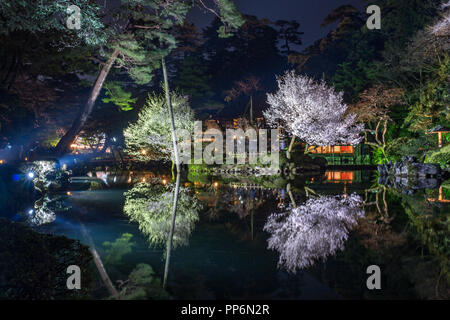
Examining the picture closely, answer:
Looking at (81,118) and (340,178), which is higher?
(81,118)

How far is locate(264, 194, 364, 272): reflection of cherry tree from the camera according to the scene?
14.4 ft

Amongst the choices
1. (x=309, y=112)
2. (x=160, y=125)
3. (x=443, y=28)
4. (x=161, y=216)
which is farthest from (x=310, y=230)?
(x=443, y=28)

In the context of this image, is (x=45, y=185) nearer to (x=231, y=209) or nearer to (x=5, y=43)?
(x=5, y=43)

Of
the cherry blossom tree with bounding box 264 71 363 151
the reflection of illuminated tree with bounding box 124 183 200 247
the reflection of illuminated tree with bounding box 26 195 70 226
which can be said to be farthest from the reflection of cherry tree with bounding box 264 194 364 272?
the cherry blossom tree with bounding box 264 71 363 151

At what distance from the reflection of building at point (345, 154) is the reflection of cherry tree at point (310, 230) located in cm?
2334

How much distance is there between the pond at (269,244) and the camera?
3.41 metres

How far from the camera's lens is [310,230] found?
5723 mm

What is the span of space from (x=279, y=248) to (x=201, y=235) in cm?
144

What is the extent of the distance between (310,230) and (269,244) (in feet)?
3.61

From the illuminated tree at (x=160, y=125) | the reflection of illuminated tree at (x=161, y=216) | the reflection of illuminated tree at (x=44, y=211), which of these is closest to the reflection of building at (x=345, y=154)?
the illuminated tree at (x=160, y=125)

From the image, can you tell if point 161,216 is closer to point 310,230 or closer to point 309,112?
point 310,230

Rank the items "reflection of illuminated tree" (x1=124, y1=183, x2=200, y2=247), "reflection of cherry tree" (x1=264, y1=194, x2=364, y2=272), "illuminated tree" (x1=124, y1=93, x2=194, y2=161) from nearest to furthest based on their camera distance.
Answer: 1. "reflection of cherry tree" (x1=264, y1=194, x2=364, y2=272)
2. "reflection of illuminated tree" (x1=124, y1=183, x2=200, y2=247)
3. "illuminated tree" (x1=124, y1=93, x2=194, y2=161)

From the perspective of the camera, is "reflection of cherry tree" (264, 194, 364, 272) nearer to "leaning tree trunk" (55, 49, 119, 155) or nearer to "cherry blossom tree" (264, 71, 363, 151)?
"leaning tree trunk" (55, 49, 119, 155)

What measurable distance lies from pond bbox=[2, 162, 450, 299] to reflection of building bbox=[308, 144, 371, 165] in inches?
886
